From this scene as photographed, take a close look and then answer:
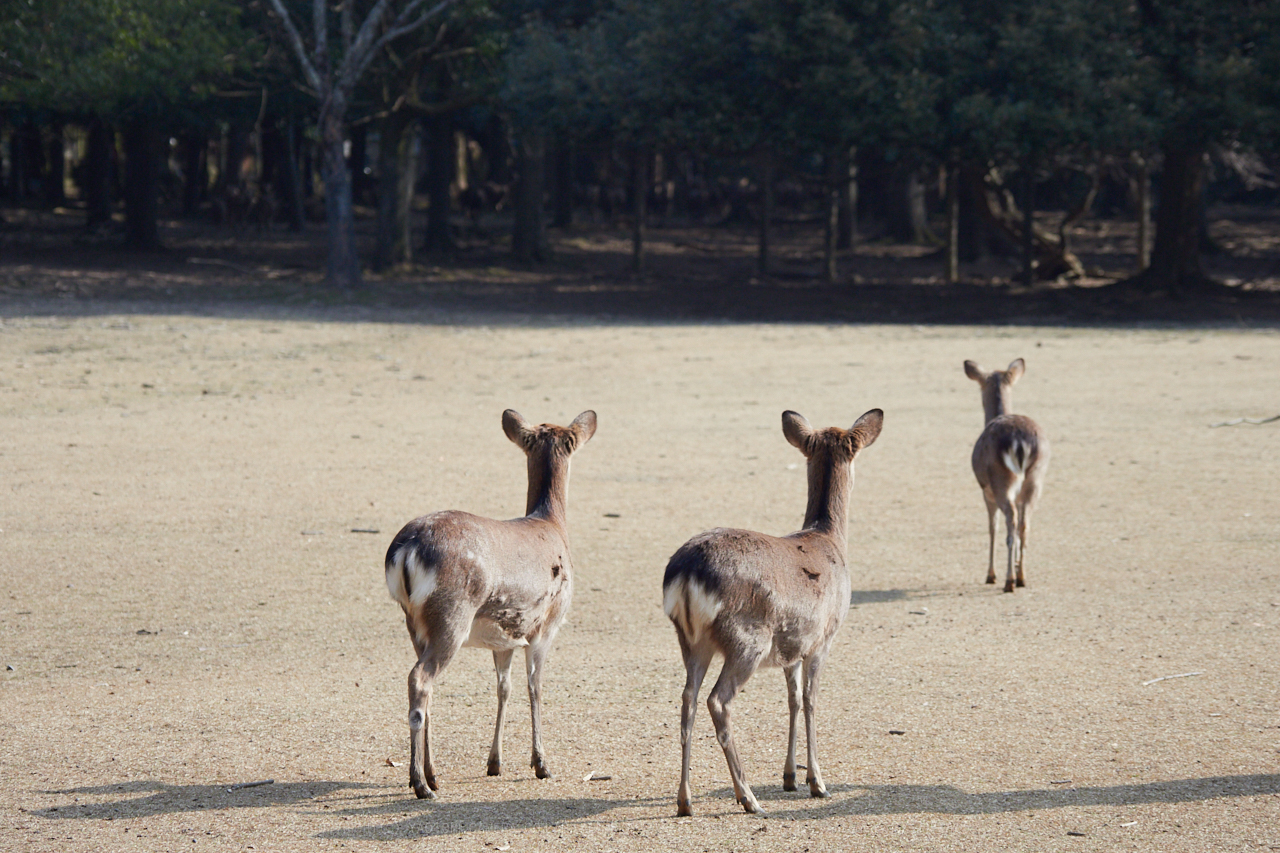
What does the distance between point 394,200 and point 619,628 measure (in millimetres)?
22754

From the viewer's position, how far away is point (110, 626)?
6441mm

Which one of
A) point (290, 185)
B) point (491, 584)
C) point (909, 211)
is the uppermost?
point (290, 185)

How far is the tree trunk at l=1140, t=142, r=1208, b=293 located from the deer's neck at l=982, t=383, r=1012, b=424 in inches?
670

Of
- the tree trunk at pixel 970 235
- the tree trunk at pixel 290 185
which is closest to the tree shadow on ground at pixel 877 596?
the tree trunk at pixel 970 235

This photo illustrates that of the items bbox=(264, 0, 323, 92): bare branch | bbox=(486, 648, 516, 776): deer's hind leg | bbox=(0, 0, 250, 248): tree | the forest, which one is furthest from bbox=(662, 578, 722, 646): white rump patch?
bbox=(0, 0, 250, 248): tree

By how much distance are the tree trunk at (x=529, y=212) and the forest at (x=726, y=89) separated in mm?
63

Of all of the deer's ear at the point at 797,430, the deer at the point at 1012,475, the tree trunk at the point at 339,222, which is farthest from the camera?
the tree trunk at the point at 339,222

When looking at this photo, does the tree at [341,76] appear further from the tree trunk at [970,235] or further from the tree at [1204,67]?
the tree trunk at [970,235]

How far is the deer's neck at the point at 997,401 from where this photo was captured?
8.38 m

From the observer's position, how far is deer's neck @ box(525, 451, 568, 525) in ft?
16.1

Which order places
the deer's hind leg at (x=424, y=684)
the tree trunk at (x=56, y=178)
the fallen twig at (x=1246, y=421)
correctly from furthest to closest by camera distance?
the tree trunk at (x=56, y=178), the fallen twig at (x=1246, y=421), the deer's hind leg at (x=424, y=684)

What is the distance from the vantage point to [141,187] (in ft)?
100

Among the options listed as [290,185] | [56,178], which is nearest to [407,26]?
[290,185]

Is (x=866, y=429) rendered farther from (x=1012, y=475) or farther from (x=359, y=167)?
(x=359, y=167)
